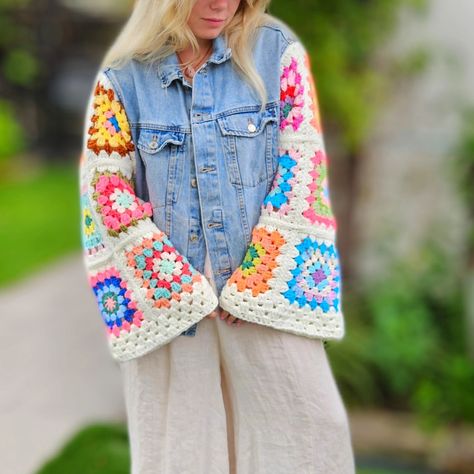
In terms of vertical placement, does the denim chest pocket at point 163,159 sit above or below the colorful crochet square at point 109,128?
below

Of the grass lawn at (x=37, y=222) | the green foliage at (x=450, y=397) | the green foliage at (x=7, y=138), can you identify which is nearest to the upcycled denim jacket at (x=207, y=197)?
the green foliage at (x=450, y=397)

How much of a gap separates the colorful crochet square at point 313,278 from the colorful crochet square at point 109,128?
56cm

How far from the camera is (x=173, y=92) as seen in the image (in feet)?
7.77

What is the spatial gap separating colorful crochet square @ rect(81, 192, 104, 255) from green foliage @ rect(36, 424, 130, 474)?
1.43 m

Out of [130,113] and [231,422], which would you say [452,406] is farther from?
[130,113]

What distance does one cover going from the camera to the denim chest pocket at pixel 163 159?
2322 mm

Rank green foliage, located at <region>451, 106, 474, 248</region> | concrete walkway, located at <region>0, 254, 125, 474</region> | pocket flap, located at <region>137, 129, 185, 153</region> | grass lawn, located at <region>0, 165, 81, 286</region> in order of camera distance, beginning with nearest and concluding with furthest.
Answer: pocket flap, located at <region>137, 129, 185, 153</region> → concrete walkway, located at <region>0, 254, 125, 474</region> → green foliage, located at <region>451, 106, 474, 248</region> → grass lawn, located at <region>0, 165, 81, 286</region>

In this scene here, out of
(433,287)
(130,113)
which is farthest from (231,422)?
(433,287)

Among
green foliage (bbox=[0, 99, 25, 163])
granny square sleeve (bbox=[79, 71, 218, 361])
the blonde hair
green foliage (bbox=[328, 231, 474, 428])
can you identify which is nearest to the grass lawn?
green foliage (bbox=[0, 99, 25, 163])

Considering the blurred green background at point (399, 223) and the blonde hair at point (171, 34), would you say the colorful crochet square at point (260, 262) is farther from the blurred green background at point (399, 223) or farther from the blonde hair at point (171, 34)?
the blurred green background at point (399, 223)

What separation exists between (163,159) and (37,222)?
259 inches

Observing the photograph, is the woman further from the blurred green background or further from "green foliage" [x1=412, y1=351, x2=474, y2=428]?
"green foliage" [x1=412, y1=351, x2=474, y2=428]

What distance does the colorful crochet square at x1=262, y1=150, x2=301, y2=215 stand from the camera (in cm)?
236

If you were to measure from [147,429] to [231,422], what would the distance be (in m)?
0.25
